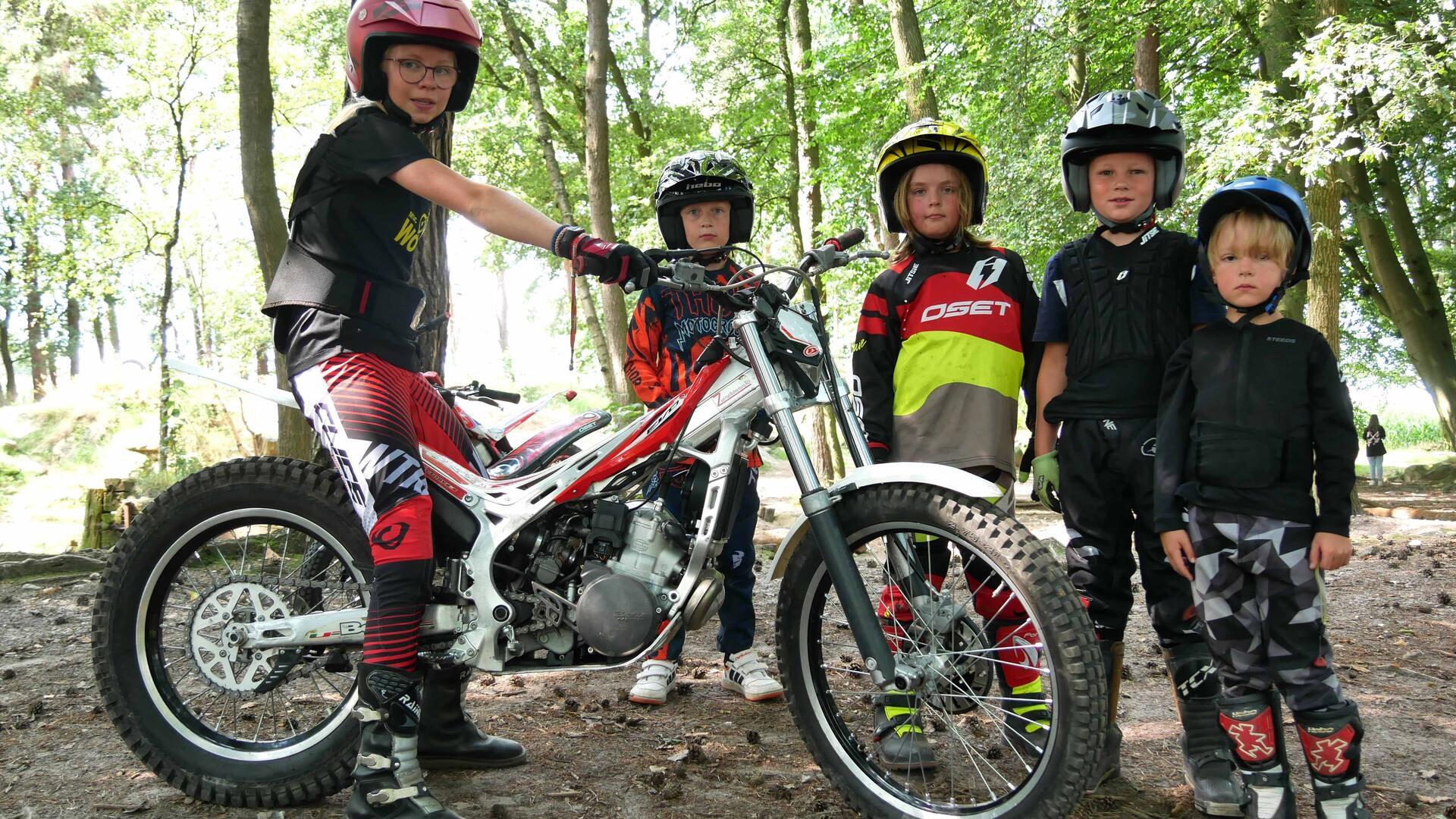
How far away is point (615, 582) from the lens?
258 centimetres

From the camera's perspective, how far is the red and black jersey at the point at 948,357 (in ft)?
9.86

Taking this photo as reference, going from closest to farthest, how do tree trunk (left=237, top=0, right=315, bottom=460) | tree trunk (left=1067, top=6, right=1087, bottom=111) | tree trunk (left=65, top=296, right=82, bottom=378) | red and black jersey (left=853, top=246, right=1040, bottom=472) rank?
1. red and black jersey (left=853, top=246, right=1040, bottom=472)
2. tree trunk (left=237, top=0, right=315, bottom=460)
3. tree trunk (left=1067, top=6, right=1087, bottom=111)
4. tree trunk (left=65, top=296, right=82, bottom=378)

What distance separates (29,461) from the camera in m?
16.9

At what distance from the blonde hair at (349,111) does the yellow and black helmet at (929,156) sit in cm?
168

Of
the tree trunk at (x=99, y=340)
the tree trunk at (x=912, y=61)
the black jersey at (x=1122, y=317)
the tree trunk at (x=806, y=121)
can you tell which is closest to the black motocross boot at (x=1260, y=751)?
the black jersey at (x=1122, y=317)

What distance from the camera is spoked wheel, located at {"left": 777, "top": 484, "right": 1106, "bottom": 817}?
219cm

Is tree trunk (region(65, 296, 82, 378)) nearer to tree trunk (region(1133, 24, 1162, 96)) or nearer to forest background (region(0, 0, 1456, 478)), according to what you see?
forest background (region(0, 0, 1456, 478))

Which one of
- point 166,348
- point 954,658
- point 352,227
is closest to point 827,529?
point 954,658

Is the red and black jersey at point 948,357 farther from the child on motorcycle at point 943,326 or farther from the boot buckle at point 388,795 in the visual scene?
the boot buckle at point 388,795

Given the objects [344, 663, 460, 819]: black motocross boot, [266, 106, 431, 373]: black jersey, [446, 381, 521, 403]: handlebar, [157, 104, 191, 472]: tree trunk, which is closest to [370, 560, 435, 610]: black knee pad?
[344, 663, 460, 819]: black motocross boot

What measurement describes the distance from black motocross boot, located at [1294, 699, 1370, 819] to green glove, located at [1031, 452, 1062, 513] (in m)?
0.88

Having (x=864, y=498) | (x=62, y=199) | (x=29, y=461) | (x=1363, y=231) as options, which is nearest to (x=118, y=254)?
(x=62, y=199)

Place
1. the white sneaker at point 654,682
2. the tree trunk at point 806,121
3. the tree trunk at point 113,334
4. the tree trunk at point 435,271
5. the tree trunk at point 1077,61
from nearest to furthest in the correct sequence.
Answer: the white sneaker at point 654,682
the tree trunk at point 435,271
the tree trunk at point 1077,61
the tree trunk at point 806,121
the tree trunk at point 113,334

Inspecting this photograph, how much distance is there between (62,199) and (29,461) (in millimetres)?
5421
